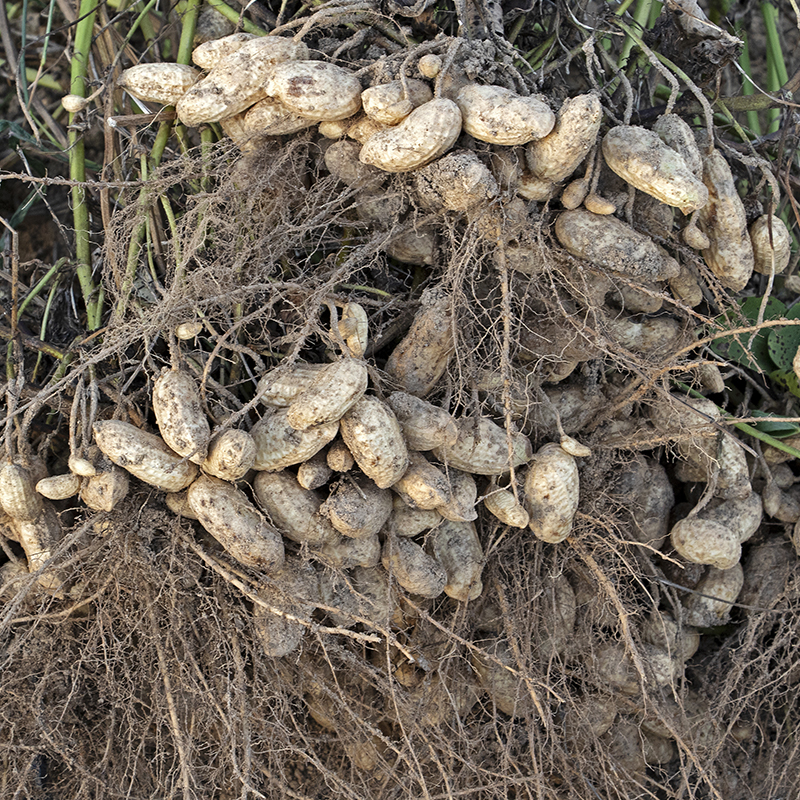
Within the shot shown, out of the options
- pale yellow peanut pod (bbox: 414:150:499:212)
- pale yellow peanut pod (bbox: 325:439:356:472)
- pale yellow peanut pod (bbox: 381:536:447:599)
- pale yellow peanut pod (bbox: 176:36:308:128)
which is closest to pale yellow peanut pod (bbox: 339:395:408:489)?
pale yellow peanut pod (bbox: 325:439:356:472)

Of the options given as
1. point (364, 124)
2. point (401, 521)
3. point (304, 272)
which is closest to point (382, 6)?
point (364, 124)

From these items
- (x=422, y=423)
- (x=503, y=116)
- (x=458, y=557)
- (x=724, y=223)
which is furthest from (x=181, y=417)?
(x=724, y=223)

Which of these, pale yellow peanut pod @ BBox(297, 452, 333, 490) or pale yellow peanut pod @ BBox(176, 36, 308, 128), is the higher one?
pale yellow peanut pod @ BBox(176, 36, 308, 128)

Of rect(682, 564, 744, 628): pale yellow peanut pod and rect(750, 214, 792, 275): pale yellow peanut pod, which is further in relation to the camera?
rect(682, 564, 744, 628): pale yellow peanut pod

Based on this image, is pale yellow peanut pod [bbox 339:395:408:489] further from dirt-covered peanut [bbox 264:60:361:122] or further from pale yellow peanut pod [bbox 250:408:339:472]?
→ dirt-covered peanut [bbox 264:60:361:122]

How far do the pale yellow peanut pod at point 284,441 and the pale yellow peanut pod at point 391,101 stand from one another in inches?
15.3

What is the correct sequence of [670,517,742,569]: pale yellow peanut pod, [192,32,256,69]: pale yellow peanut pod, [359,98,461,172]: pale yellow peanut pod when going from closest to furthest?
[359,98,461,172]: pale yellow peanut pod < [192,32,256,69]: pale yellow peanut pod < [670,517,742,569]: pale yellow peanut pod

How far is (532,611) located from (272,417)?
0.49 meters

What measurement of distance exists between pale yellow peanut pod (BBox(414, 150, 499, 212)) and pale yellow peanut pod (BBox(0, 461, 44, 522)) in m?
0.64

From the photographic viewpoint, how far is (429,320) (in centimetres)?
104

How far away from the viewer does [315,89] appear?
3.10 ft

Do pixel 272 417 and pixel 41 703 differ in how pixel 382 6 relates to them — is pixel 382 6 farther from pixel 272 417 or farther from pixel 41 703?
pixel 41 703

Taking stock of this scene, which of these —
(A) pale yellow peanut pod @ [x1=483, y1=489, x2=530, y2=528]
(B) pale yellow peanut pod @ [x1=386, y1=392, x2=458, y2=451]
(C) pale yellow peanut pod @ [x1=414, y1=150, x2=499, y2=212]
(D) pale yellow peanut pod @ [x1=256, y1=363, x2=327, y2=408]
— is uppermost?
(C) pale yellow peanut pod @ [x1=414, y1=150, x2=499, y2=212]

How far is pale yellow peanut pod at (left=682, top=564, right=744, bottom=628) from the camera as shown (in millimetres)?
1194
